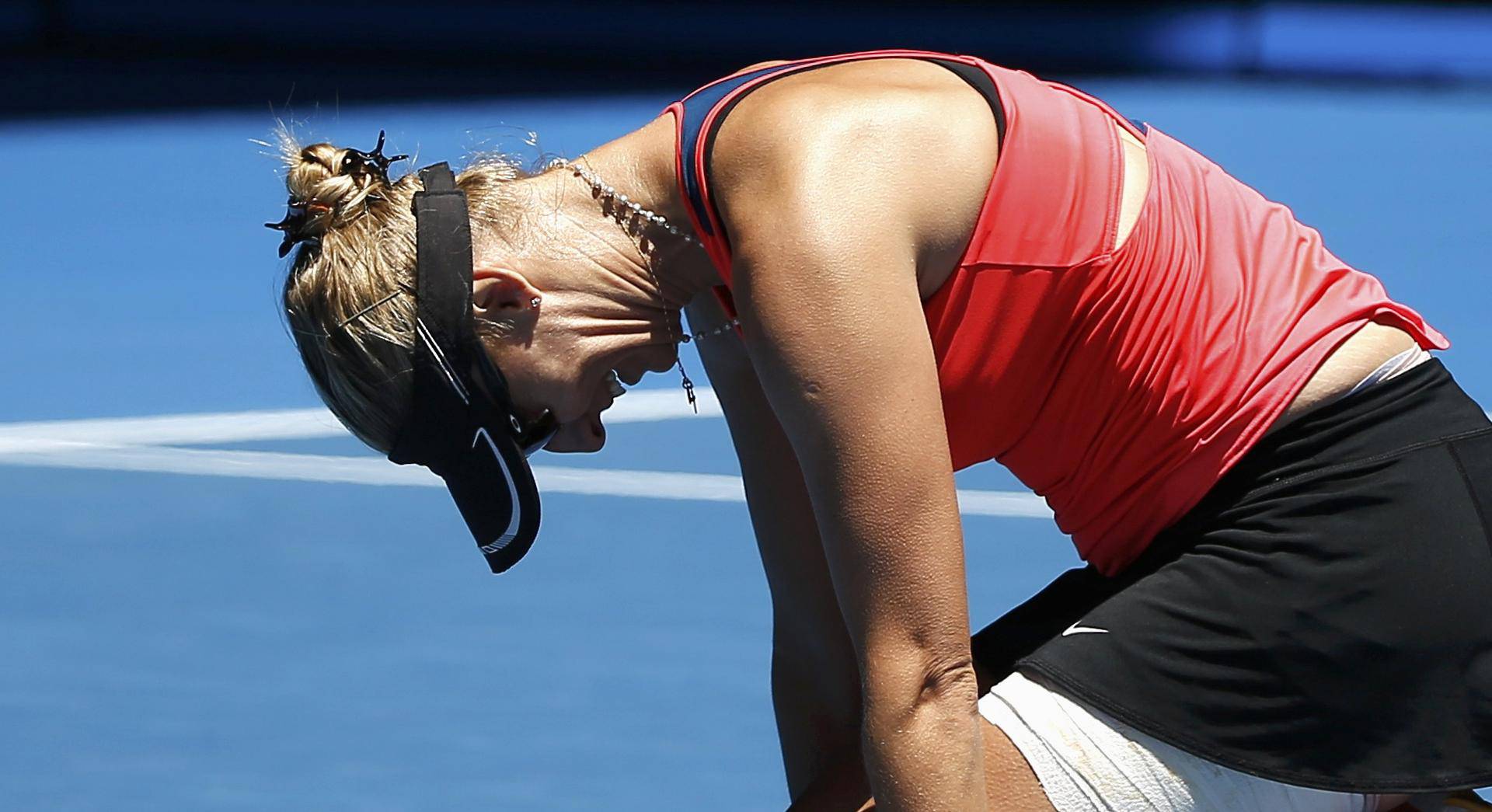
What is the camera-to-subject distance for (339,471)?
5.19m

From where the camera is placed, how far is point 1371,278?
2.18m

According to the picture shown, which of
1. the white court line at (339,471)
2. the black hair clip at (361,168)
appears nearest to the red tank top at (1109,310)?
the black hair clip at (361,168)

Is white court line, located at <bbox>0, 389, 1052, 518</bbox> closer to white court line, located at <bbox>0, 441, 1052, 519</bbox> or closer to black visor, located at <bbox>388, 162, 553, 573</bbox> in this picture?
white court line, located at <bbox>0, 441, 1052, 519</bbox>

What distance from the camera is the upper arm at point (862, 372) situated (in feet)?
5.92

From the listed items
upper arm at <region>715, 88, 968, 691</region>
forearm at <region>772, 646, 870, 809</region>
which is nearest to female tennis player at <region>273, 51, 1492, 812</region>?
upper arm at <region>715, 88, 968, 691</region>

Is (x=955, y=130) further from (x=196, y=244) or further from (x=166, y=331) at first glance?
(x=196, y=244)

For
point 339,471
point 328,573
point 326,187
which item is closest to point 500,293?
point 326,187

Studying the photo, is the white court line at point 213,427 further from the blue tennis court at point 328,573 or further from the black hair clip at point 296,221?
the black hair clip at point 296,221

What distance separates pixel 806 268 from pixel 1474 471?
771mm

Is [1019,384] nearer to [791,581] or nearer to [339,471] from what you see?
[791,581]

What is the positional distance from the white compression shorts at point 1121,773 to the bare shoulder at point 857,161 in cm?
52

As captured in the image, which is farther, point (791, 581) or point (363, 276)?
point (791, 581)

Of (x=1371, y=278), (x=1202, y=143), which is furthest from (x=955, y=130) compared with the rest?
(x=1202, y=143)

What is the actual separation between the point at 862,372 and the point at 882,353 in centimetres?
3
